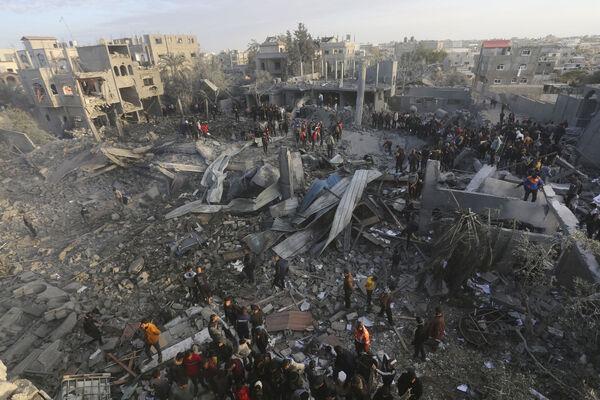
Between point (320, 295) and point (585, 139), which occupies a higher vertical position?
point (585, 139)

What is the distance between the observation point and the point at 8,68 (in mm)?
45469

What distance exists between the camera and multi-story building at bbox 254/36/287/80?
42.2 metres

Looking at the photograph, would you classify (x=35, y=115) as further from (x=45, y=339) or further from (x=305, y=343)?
(x=305, y=343)

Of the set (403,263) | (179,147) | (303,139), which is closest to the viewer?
(403,263)

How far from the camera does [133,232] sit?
1128cm

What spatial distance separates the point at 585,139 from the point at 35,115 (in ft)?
135

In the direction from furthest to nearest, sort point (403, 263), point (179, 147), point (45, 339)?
point (179, 147), point (403, 263), point (45, 339)

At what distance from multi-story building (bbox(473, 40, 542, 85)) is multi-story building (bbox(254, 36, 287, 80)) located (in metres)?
23.5

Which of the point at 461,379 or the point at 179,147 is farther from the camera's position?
the point at 179,147

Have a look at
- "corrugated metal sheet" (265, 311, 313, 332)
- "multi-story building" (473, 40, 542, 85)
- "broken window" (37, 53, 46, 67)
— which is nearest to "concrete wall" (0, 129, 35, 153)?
"corrugated metal sheet" (265, 311, 313, 332)

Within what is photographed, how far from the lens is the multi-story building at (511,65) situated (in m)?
38.3

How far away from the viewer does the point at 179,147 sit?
17594 mm

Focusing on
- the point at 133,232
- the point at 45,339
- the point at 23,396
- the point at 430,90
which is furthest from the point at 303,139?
the point at 430,90

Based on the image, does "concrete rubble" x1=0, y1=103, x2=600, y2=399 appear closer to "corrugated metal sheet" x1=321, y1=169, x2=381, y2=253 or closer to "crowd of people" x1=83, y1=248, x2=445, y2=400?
"corrugated metal sheet" x1=321, y1=169, x2=381, y2=253
